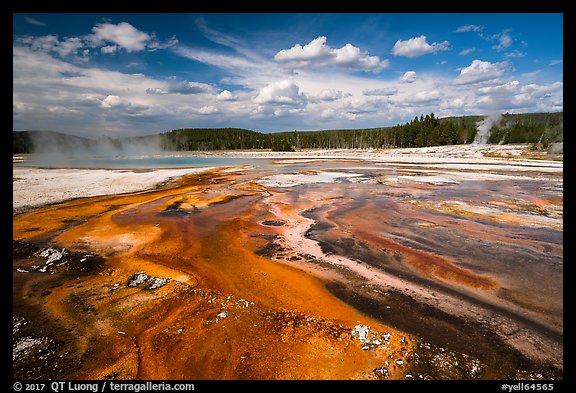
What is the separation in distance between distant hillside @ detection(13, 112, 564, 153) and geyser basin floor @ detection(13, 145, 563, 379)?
62.8 m

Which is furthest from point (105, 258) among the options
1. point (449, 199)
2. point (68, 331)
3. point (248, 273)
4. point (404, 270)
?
point (449, 199)

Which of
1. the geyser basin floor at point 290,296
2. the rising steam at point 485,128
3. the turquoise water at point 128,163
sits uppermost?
the rising steam at point 485,128

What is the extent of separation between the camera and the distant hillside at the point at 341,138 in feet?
247

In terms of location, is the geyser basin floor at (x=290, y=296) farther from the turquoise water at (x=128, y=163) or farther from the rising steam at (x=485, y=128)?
the rising steam at (x=485, y=128)

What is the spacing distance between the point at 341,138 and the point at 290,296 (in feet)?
385

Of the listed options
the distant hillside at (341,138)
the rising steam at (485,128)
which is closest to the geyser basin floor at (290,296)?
the distant hillside at (341,138)

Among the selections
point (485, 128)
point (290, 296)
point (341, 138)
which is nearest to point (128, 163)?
point (290, 296)

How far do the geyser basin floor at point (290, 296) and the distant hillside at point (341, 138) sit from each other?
6284 centimetres

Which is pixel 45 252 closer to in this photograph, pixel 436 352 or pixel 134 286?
pixel 134 286

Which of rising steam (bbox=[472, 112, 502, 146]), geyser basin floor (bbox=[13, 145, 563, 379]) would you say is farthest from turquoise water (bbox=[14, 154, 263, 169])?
rising steam (bbox=[472, 112, 502, 146])

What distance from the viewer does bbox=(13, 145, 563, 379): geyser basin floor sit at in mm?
4078

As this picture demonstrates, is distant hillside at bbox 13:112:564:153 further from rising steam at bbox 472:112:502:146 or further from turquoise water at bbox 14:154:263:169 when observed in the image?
turquoise water at bbox 14:154:263:169

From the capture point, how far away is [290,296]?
5953 millimetres
